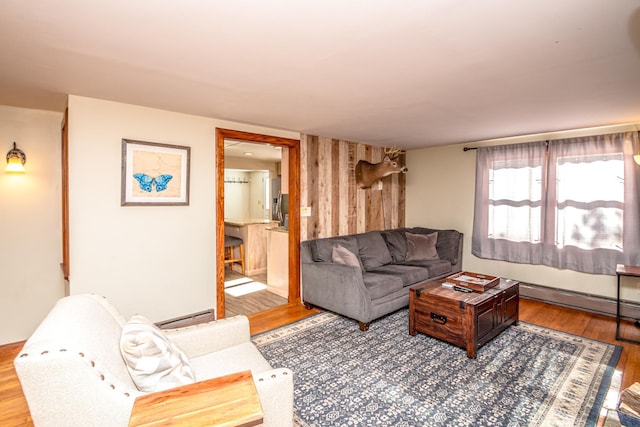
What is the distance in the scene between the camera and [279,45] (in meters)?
1.80

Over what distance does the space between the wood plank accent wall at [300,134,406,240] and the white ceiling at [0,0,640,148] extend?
1.27 metres

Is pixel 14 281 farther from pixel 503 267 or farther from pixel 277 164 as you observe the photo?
pixel 503 267

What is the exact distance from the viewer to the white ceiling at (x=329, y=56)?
148 centimetres

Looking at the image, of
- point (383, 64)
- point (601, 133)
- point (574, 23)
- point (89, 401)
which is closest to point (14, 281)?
point (89, 401)

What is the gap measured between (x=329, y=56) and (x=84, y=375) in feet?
6.47

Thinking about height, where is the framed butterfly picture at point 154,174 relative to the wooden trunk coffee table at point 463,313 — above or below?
above

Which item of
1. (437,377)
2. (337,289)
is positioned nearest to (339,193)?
(337,289)

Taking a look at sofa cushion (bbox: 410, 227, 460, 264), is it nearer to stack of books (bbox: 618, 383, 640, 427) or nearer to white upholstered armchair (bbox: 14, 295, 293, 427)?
stack of books (bbox: 618, 383, 640, 427)

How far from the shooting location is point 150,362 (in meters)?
1.40

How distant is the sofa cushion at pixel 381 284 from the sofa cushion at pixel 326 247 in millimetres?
498

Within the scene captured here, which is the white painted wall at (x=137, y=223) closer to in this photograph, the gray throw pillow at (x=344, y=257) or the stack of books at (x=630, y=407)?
the gray throw pillow at (x=344, y=257)

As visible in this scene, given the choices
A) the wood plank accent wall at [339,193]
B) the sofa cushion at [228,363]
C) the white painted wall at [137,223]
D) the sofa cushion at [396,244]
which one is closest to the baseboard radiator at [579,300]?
the sofa cushion at [396,244]

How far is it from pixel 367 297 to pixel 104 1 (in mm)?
3141

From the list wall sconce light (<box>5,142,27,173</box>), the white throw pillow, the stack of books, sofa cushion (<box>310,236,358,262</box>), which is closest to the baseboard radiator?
sofa cushion (<box>310,236,358,262</box>)
